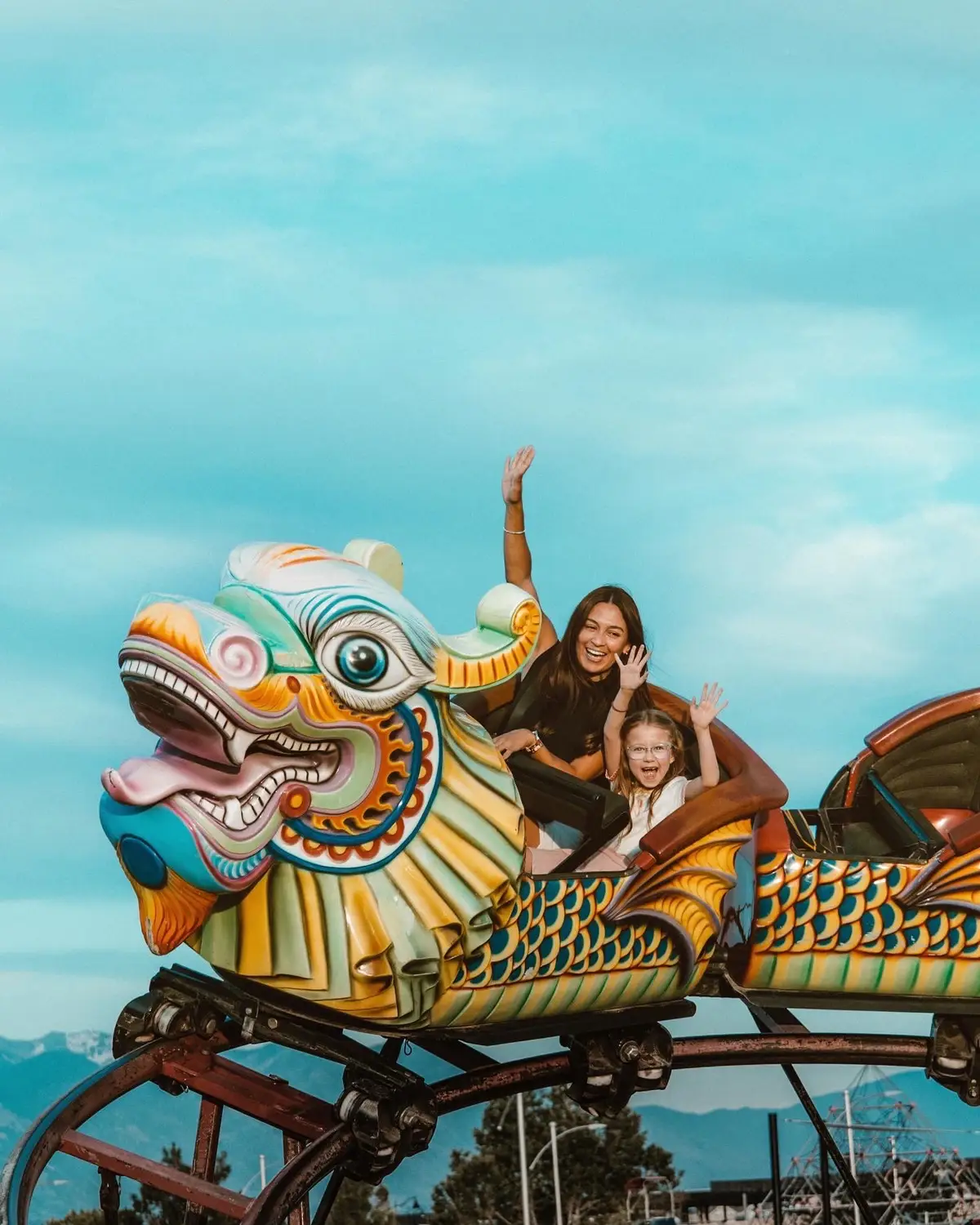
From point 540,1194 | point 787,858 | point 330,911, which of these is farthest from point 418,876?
point 540,1194

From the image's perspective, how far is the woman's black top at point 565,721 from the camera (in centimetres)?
1095

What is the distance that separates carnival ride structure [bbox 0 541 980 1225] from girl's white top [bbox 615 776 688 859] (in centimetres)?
23

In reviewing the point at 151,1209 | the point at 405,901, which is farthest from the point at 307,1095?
the point at 151,1209

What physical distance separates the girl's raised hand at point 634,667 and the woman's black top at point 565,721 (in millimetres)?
181

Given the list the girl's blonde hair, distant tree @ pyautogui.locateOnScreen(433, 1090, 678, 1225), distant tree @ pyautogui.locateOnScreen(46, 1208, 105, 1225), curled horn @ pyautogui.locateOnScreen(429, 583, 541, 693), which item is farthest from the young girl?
distant tree @ pyautogui.locateOnScreen(433, 1090, 678, 1225)

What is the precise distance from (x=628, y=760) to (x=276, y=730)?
213 cm

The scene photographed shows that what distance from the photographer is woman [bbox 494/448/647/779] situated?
431 inches

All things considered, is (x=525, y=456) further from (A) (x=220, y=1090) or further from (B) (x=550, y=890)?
(A) (x=220, y=1090)

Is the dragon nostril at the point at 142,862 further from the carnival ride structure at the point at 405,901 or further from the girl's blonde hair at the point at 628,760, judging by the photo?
the girl's blonde hair at the point at 628,760

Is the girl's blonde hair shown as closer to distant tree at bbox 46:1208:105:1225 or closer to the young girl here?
the young girl

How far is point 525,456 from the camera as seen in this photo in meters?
11.5

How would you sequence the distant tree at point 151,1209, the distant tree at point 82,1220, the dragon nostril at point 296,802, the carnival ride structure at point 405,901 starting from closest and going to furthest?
1. the carnival ride structure at point 405,901
2. the dragon nostril at point 296,802
3. the distant tree at point 151,1209
4. the distant tree at point 82,1220

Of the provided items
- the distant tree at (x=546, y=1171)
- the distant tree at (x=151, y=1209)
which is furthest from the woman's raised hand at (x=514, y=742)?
the distant tree at (x=546, y=1171)

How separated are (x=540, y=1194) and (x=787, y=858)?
3233 cm
